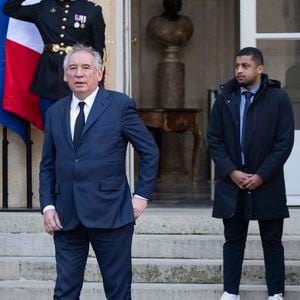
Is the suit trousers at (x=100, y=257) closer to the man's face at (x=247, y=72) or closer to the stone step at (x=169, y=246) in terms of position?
the man's face at (x=247, y=72)

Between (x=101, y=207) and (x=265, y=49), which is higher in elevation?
(x=265, y=49)

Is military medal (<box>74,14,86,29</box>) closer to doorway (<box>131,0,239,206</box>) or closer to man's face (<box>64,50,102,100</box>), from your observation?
man's face (<box>64,50,102,100</box>)

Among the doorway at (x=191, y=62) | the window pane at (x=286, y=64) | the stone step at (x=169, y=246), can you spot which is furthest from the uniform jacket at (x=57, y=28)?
the doorway at (x=191, y=62)

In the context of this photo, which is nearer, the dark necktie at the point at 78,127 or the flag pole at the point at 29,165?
the dark necktie at the point at 78,127

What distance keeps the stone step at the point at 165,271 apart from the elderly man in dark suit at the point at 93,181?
5.57 feet

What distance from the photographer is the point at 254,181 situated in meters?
5.69

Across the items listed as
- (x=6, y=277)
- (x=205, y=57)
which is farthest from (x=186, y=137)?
(x=6, y=277)

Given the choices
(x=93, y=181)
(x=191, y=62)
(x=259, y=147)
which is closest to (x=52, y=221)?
(x=93, y=181)

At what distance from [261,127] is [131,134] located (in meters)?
1.27

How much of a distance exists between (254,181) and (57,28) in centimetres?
213

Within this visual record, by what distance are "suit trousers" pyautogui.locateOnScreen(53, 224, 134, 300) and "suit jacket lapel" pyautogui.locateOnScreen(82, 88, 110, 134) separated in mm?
519

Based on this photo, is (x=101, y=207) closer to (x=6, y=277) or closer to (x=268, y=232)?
(x=268, y=232)

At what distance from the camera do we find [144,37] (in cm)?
Result: 1097

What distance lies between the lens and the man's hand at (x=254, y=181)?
569cm
